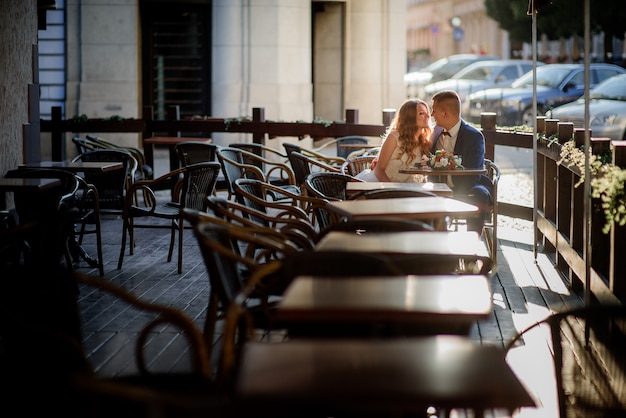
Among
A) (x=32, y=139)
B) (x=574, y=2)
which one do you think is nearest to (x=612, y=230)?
(x=32, y=139)

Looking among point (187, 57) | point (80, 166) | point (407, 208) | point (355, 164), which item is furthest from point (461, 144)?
point (187, 57)

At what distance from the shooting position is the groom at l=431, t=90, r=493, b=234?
27.9 ft

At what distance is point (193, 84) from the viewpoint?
1962 centimetres

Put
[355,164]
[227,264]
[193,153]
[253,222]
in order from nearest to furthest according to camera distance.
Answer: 1. [227,264]
2. [253,222]
3. [355,164]
4. [193,153]

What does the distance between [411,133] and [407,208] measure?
7.74ft

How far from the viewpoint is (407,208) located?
596 cm

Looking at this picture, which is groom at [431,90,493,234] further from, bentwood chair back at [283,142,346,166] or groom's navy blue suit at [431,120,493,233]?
bentwood chair back at [283,142,346,166]

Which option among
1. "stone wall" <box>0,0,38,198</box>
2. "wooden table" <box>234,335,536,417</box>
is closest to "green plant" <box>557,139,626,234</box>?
"wooden table" <box>234,335,536,417</box>

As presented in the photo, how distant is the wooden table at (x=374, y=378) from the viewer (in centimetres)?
264

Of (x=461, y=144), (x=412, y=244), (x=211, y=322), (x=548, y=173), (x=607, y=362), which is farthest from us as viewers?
(x=548, y=173)

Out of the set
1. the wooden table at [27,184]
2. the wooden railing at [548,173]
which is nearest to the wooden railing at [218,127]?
the wooden railing at [548,173]

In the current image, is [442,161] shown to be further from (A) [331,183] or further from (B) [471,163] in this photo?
(A) [331,183]

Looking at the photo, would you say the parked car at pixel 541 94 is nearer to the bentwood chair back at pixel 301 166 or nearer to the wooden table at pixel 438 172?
the bentwood chair back at pixel 301 166

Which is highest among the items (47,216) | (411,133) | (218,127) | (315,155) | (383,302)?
(218,127)
